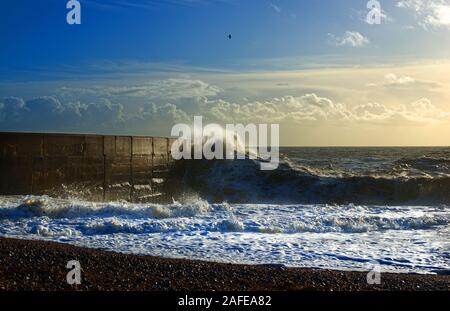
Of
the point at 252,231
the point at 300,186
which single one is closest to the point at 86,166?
the point at 252,231

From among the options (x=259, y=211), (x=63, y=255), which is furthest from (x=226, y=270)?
(x=259, y=211)

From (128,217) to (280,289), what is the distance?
223 inches

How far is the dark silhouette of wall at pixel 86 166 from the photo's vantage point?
37.6ft

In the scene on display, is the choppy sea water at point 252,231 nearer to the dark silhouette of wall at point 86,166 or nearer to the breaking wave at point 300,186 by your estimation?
the dark silhouette of wall at point 86,166

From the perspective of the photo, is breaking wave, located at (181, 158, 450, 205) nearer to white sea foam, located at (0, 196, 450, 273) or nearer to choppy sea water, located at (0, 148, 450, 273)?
choppy sea water, located at (0, 148, 450, 273)

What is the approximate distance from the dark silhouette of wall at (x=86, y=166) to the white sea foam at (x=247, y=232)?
2.88ft

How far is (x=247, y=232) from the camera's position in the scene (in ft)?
30.8

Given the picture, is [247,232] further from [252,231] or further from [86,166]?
[86,166]

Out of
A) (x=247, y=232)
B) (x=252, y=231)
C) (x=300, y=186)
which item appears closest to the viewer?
(x=247, y=232)

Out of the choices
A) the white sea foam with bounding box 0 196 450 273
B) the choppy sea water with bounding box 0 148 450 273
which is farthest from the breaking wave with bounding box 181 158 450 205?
the white sea foam with bounding box 0 196 450 273

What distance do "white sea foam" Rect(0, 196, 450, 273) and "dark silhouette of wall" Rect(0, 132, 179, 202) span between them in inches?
34.6

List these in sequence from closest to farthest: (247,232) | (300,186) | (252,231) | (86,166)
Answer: (247,232) < (252,231) < (86,166) < (300,186)

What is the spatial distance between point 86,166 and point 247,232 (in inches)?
225
